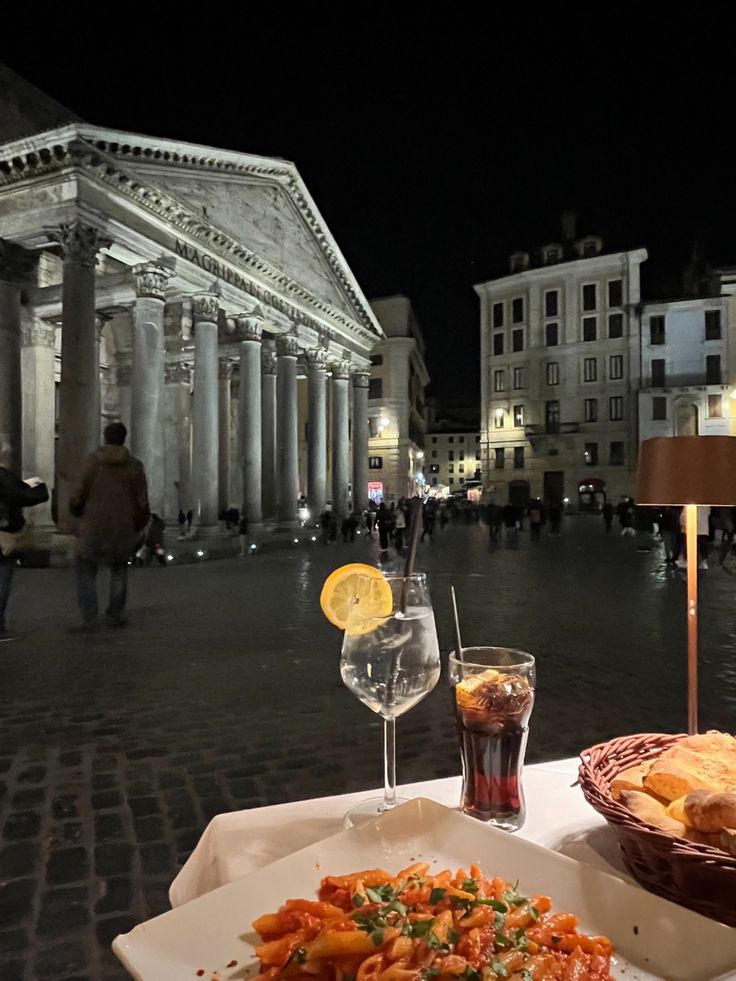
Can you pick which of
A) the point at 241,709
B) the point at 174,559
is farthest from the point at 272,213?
the point at 241,709

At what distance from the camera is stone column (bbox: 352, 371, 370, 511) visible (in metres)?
38.7

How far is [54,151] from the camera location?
17453mm

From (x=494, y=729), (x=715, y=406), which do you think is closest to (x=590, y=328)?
(x=715, y=406)

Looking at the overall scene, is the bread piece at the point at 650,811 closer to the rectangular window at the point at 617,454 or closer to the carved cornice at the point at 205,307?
the carved cornice at the point at 205,307

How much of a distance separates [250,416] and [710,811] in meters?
26.3

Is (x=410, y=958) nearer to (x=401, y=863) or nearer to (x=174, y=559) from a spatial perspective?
(x=401, y=863)

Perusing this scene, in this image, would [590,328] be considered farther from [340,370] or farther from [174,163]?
[174,163]

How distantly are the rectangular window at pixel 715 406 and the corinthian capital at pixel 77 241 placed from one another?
42690mm

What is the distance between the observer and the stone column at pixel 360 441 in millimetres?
38719

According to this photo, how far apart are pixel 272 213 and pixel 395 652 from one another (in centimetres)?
3092

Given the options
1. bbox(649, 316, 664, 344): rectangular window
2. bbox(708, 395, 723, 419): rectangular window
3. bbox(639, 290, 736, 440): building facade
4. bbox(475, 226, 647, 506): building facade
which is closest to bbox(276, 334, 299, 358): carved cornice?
bbox(475, 226, 647, 506): building facade

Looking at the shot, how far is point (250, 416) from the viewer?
26766 millimetres

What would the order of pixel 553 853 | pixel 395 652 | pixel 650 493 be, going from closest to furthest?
1. pixel 553 853
2. pixel 395 652
3. pixel 650 493

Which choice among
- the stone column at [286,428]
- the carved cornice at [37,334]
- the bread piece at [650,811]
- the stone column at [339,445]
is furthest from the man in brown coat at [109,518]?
the stone column at [339,445]
